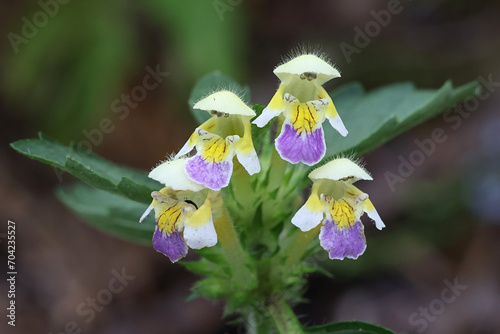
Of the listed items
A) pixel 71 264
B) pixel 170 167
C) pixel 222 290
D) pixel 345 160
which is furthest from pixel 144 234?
pixel 71 264

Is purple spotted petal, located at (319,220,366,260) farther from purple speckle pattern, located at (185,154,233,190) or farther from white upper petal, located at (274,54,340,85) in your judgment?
white upper petal, located at (274,54,340,85)

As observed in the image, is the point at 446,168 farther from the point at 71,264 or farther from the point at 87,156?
the point at 87,156

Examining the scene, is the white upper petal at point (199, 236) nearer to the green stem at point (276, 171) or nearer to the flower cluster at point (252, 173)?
the flower cluster at point (252, 173)

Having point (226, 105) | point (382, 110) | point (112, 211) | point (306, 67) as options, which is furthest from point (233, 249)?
point (382, 110)

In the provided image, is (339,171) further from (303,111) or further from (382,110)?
(382,110)

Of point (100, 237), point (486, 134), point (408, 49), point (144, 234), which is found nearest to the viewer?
point (144, 234)

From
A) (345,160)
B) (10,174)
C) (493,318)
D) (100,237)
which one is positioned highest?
(10,174)

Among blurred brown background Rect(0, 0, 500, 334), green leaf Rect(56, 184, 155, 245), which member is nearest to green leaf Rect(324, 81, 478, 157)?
green leaf Rect(56, 184, 155, 245)
